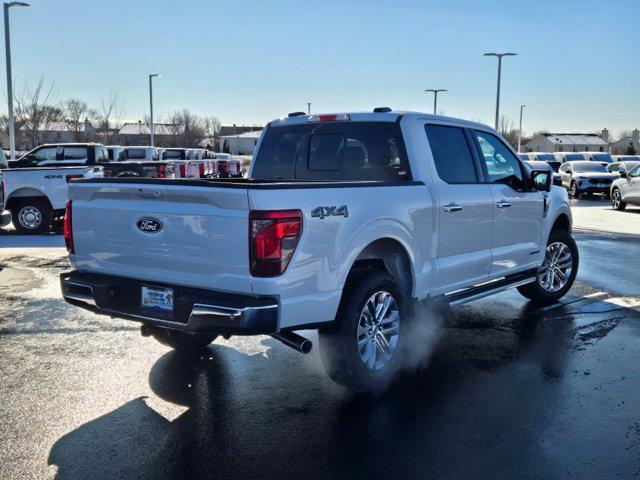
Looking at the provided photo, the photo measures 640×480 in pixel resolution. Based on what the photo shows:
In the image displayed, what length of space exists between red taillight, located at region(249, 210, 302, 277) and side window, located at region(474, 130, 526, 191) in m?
2.94

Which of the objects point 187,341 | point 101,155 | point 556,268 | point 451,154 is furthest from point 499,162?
point 101,155

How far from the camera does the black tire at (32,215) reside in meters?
14.3

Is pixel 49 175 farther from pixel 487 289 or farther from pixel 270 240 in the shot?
pixel 270 240

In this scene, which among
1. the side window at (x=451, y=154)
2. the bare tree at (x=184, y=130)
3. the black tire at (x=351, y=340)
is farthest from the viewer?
the bare tree at (x=184, y=130)

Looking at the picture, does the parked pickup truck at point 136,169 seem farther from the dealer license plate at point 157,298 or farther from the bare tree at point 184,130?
the bare tree at point 184,130

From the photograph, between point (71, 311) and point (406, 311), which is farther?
point (71, 311)

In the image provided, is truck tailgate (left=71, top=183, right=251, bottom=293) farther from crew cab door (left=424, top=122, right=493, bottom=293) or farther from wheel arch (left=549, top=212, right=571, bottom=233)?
wheel arch (left=549, top=212, right=571, bottom=233)

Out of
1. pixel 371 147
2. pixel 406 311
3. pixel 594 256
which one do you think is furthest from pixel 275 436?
pixel 594 256

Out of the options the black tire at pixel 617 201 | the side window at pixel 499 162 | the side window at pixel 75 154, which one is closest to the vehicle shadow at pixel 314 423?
the side window at pixel 499 162

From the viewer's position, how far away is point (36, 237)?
1388 centimetres

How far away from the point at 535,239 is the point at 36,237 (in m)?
10.7

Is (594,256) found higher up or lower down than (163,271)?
lower down

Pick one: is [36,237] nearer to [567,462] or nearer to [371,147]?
[371,147]

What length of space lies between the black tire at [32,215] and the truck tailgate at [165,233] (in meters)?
10.3
